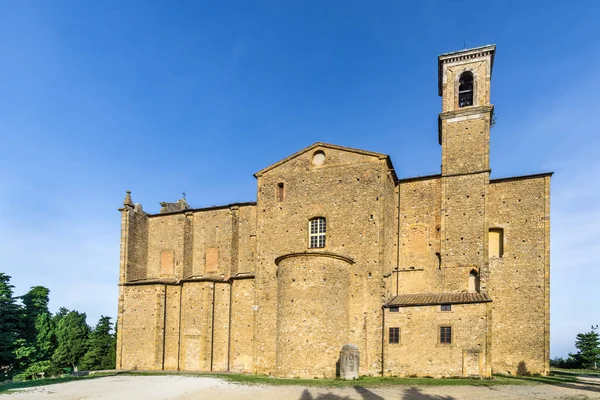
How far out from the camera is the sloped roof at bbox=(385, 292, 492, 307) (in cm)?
2016

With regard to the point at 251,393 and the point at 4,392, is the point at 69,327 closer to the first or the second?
the point at 4,392

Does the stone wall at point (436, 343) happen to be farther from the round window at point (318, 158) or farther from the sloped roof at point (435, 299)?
the round window at point (318, 158)

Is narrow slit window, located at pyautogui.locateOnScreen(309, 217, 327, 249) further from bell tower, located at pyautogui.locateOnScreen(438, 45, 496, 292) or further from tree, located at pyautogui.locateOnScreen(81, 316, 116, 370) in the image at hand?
tree, located at pyautogui.locateOnScreen(81, 316, 116, 370)

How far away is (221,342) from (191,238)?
7761mm

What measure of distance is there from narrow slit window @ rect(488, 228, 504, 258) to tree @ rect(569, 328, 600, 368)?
14.3 metres

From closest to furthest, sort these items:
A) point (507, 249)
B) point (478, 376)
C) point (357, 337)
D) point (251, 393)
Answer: point (251, 393), point (478, 376), point (357, 337), point (507, 249)

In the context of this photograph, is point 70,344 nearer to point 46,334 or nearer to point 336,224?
point 46,334

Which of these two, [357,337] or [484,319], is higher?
[484,319]

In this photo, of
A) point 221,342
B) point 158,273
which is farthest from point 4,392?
point 158,273

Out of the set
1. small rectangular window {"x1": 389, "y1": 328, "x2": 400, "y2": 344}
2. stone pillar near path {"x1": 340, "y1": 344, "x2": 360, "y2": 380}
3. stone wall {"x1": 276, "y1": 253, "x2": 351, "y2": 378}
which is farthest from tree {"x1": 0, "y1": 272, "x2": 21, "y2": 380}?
small rectangular window {"x1": 389, "y1": 328, "x2": 400, "y2": 344}

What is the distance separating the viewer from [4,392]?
15945mm

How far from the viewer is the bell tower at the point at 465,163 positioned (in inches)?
885

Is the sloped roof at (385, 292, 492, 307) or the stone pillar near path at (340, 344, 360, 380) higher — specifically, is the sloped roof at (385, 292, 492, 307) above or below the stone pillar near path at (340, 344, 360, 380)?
above

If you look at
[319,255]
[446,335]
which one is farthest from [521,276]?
[319,255]
